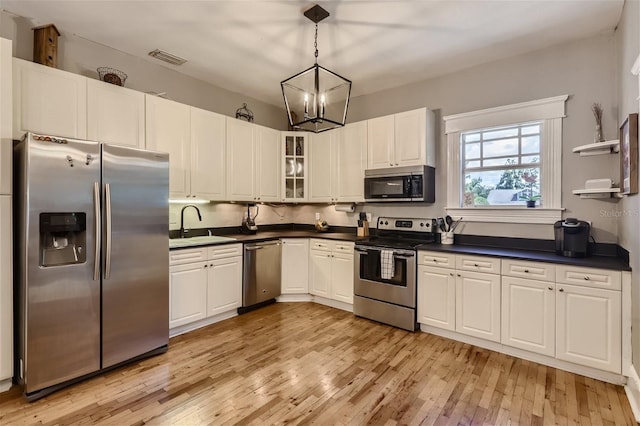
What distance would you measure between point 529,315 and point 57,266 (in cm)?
371

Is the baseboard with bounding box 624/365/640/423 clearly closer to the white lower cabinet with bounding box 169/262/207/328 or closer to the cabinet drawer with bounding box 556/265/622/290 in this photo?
the cabinet drawer with bounding box 556/265/622/290

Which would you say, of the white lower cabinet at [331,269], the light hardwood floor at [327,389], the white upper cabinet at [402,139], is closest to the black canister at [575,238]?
the light hardwood floor at [327,389]

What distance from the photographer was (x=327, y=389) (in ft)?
7.45

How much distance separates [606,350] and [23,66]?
195 inches

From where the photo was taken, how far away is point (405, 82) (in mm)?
4020

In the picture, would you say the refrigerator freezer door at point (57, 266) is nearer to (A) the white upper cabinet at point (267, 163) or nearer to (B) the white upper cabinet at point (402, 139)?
(A) the white upper cabinet at point (267, 163)

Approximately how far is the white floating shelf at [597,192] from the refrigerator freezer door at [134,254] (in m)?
3.65

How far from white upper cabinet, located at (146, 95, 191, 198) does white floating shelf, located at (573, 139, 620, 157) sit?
382cm

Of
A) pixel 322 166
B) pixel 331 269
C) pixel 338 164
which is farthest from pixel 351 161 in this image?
pixel 331 269

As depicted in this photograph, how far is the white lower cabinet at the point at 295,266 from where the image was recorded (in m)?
4.27

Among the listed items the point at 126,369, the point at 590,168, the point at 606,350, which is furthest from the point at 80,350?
the point at 590,168

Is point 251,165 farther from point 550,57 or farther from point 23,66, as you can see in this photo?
point 550,57

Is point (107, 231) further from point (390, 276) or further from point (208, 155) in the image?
point (390, 276)

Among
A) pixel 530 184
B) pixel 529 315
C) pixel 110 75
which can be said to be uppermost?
pixel 110 75
